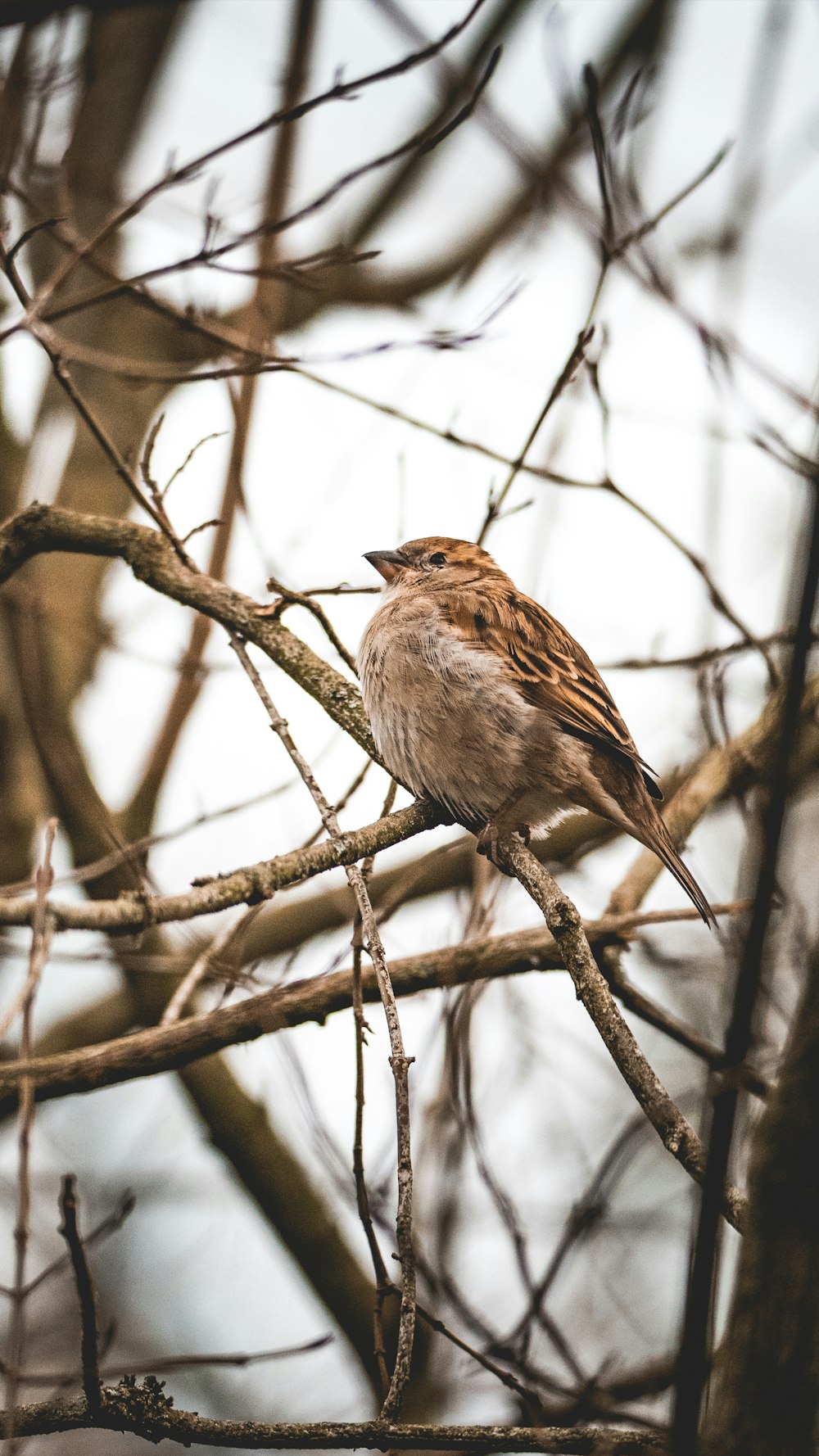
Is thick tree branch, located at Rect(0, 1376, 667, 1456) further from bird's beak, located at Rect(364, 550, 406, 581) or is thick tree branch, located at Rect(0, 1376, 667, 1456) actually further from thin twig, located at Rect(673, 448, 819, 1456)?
bird's beak, located at Rect(364, 550, 406, 581)

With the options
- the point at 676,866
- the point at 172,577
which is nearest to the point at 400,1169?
the point at 676,866

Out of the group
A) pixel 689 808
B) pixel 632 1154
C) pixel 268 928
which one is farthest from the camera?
pixel 268 928

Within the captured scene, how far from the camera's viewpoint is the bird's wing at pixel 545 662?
4484mm

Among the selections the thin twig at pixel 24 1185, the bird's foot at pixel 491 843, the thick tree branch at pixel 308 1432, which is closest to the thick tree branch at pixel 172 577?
the bird's foot at pixel 491 843

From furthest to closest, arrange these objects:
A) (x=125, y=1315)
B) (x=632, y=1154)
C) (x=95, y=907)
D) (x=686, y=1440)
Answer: (x=125, y=1315) < (x=632, y=1154) < (x=95, y=907) < (x=686, y=1440)

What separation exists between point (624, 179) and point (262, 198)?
8.95ft

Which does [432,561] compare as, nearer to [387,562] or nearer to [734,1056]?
[387,562]

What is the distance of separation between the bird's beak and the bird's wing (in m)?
0.57

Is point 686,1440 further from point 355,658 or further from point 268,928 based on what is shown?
point 268,928

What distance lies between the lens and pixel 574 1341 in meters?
6.18

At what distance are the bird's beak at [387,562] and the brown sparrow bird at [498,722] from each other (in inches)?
24.2

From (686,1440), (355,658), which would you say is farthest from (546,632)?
(686,1440)

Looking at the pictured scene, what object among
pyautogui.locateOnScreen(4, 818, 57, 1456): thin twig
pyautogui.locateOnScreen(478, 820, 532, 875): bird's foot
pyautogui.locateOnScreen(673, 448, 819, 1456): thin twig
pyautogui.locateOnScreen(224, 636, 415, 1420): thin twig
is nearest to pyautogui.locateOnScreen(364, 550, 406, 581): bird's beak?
pyautogui.locateOnScreen(478, 820, 532, 875): bird's foot

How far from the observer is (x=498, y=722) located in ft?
14.4
